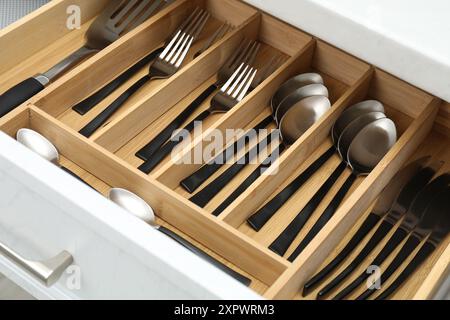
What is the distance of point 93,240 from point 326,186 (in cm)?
36

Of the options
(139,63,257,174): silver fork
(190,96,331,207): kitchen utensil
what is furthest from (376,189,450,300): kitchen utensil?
(139,63,257,174): silver fork

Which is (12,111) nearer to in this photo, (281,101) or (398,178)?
(281,101)

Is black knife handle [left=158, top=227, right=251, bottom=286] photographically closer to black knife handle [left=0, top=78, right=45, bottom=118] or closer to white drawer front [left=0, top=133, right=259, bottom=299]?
white drawer front [left=0, top=133, right=259, bottom=299]

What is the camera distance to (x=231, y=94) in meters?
1.10

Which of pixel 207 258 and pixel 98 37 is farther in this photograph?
pixel 98 37

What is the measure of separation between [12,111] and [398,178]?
539mm

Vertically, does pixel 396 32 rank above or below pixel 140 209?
above

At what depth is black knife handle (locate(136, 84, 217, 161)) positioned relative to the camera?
1.02 meters

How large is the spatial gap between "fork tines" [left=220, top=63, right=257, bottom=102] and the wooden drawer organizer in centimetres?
4

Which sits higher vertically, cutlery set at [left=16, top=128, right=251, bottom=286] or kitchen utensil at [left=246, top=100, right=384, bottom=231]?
kitchen utensil at [left=246, top=100, right=384, bottom=231]

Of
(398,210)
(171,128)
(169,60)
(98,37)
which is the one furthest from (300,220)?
(98,37)

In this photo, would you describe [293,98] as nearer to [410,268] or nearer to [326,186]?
[326,186]

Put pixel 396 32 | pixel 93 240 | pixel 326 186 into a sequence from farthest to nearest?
pixel 326 186 < pixel 396 32 < pixel 93 240

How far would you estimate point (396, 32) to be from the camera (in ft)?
2.95
